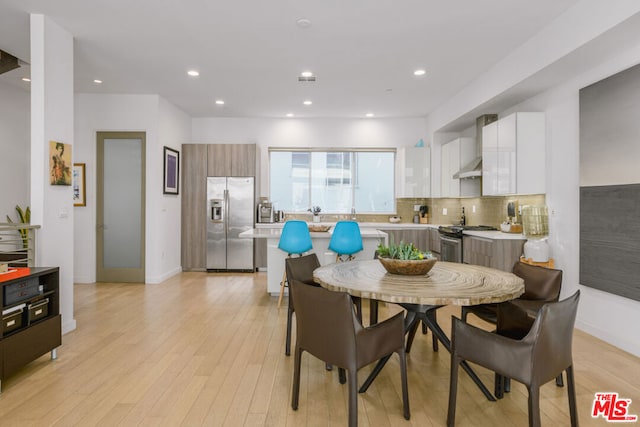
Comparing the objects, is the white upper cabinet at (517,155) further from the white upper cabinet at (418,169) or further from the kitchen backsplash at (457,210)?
the white upper cabinet at (418,169)

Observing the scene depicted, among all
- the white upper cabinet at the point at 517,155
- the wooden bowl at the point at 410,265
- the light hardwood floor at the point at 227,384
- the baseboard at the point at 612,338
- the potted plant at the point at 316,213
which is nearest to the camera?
the light hardwood floor at the point at 227,384

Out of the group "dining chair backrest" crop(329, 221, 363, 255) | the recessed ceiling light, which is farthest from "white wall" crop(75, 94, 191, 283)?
the recessed ceiling light

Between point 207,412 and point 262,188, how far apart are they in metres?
5.14

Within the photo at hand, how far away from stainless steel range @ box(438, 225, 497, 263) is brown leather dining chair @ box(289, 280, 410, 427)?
3300 millimetres

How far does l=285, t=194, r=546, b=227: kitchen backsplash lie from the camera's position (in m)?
4.93

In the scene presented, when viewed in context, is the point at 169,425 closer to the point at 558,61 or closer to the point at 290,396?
the point at 290,396

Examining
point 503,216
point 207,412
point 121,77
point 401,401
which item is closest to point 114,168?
point 121,77

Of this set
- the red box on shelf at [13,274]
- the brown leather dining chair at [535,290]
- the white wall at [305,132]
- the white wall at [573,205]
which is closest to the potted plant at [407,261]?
the brown leather dining chair at [535,290]

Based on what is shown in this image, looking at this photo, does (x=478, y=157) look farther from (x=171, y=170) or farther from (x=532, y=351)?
(x=171, y=170)

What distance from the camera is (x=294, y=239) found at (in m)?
4.34

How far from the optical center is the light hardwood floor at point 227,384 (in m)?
2.13

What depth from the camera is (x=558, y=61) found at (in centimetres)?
329

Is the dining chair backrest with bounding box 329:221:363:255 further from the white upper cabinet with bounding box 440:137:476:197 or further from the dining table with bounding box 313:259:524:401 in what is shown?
the white upper cabinet with bounding box 440:137:476:197

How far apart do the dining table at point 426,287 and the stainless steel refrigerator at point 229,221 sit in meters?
3.95
